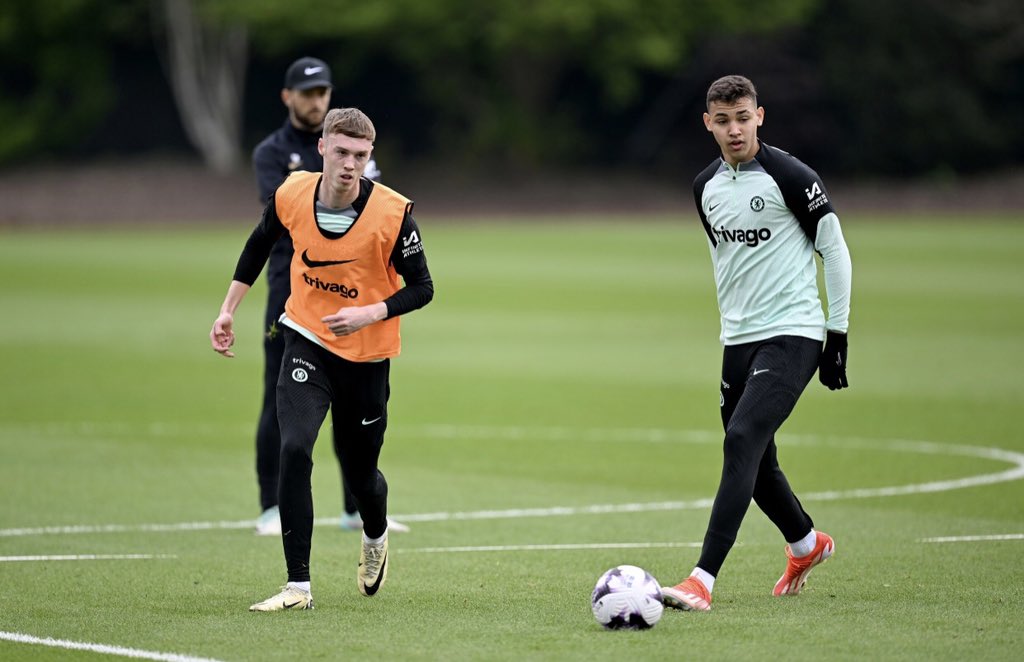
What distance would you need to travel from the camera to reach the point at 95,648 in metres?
6.95

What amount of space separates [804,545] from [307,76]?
4.63 metres

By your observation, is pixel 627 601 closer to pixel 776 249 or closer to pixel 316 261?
pixel 776 249

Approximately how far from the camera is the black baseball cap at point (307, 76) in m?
10.5

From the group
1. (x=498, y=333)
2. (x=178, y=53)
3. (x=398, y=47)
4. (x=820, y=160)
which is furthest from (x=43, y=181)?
(x=498, y=333)

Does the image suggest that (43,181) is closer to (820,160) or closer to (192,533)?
(820,160)

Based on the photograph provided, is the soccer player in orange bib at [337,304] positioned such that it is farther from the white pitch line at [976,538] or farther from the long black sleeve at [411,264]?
the white pitch line at [976,538]

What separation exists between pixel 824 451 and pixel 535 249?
2640 cm

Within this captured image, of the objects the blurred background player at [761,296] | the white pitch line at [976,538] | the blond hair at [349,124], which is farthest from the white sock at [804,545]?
the blond hair at [349,124]

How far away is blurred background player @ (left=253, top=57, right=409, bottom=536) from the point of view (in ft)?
34.3

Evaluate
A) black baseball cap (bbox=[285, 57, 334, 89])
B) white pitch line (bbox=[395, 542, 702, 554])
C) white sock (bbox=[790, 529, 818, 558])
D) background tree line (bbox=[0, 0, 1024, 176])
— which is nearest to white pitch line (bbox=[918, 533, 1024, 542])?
white pitch line (bbox=[395, 542, 702, 554])

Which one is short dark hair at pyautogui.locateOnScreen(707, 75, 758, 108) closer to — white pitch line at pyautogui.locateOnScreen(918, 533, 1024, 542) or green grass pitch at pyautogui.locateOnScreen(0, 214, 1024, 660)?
green grass pitch at pyautogui.locateOnScreen(0, 214, 1024, 660)

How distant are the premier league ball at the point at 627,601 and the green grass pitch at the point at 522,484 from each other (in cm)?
11

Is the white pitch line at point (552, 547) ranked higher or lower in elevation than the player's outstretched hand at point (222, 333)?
lower

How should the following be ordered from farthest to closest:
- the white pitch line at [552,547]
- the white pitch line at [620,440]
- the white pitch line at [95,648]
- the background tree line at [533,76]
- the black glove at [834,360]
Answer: the background tree line at [533,76] < the white pitch line at [620,440] < the white pitch line at [552,547] < the black glove at [834,360] < the white pitch line at [95,648]
